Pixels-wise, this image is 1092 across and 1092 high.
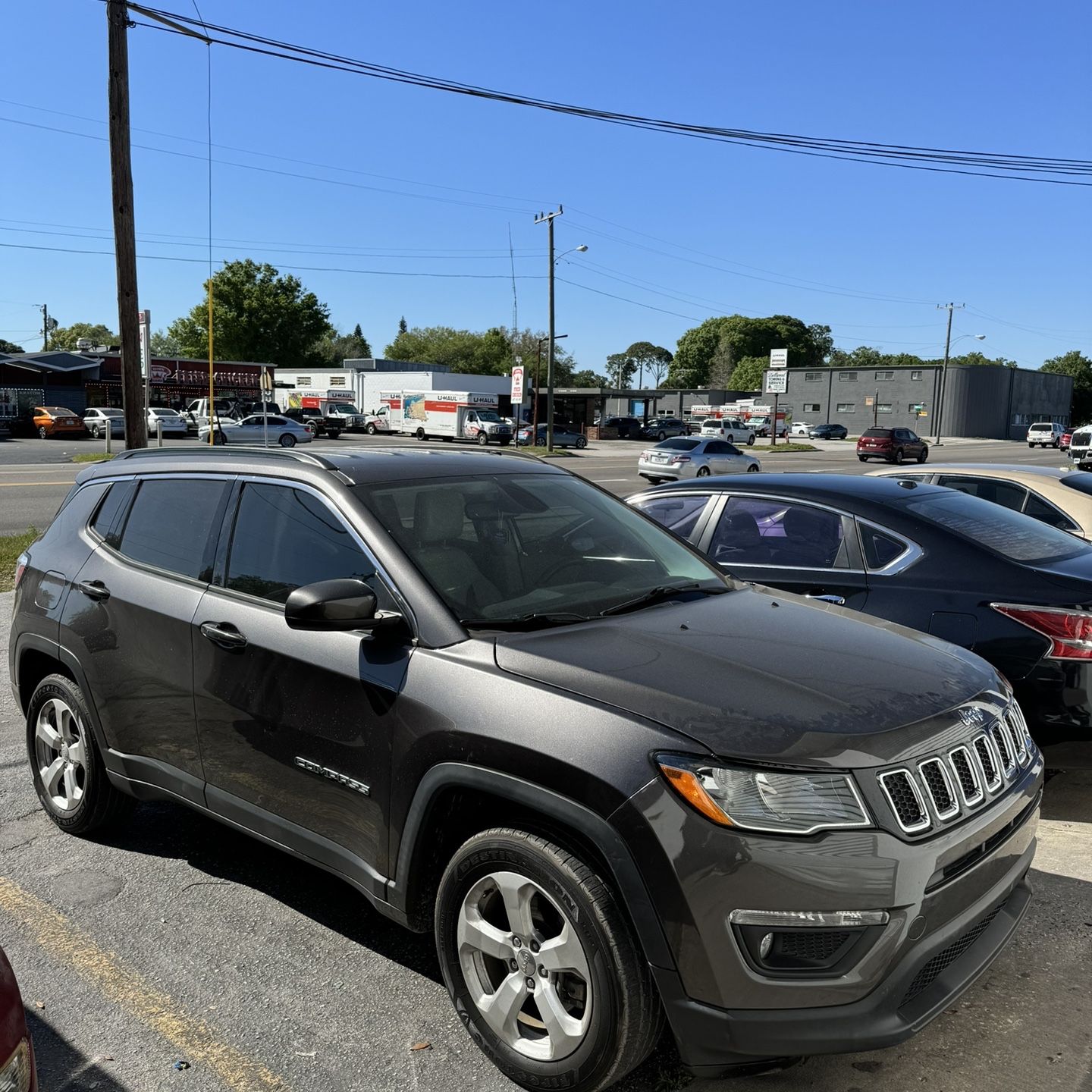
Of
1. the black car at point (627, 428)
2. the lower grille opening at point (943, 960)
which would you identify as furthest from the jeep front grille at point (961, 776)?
the black car at point (627, 428)

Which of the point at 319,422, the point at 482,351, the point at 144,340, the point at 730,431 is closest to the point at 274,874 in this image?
the point at 144,340

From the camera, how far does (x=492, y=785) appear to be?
2.50 m

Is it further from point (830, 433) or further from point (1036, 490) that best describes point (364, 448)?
point (830, 433)

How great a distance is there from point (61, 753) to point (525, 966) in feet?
8.75

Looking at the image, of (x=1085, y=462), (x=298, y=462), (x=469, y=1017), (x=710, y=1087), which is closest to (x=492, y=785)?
(x=469, y=1017)

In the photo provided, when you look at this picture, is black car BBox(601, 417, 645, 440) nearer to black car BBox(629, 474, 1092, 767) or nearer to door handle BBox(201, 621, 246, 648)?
black car BBox(629, 474, 1092, 767)

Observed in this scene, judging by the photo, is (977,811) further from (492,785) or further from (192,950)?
(192,950)

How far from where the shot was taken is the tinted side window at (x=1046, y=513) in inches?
307

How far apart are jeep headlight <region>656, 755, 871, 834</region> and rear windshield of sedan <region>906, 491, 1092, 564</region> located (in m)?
2.85

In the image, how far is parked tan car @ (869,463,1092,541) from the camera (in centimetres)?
785

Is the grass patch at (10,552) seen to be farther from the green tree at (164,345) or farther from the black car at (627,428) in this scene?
the green tree at (164,345)

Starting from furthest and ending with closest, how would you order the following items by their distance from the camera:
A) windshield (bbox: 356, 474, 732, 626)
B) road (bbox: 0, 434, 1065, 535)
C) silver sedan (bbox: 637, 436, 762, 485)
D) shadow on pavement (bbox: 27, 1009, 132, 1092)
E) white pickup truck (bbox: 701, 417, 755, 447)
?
white pickup truck (bbox: 701, 417, 755, 447) < silver sedan (bbox: 637, 436, 762, 485) < road (bbox: 0, 434, 1065, 535) < windshield (bbox: 356, 474, 732, 626) < shadow on pavement (bbox: 27, 1009, 132, 1092)

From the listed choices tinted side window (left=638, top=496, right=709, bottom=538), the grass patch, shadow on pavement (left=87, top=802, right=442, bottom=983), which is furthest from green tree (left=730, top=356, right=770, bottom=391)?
shadow on pavement (left=87, top=802, right=442, bottom=983)

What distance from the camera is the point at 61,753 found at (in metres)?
4.25
